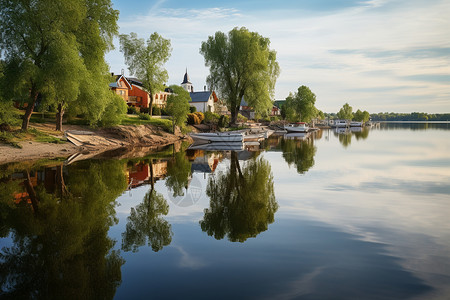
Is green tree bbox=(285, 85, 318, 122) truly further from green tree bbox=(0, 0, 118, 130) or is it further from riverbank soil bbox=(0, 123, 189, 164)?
green tree bbox=(0, 0, 118, 130)

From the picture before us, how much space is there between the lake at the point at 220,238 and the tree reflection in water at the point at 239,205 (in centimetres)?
7

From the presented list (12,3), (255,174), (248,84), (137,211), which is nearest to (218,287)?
(137,211)

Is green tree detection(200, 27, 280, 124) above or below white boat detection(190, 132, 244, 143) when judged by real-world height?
above

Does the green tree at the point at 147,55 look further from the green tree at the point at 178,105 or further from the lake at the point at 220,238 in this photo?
the lake at the point at 220,238

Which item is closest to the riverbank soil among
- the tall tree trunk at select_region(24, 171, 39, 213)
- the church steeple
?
the tall tree trunk at select_region(24, 171, 39, 213)

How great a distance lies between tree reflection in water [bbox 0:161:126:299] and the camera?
6.75 metres

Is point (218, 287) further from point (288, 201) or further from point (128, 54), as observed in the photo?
point (128, 54)

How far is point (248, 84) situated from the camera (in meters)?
61.8

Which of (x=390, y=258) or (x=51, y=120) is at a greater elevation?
(x=51, y=120)

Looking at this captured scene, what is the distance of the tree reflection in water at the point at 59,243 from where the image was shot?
6754 millimetres

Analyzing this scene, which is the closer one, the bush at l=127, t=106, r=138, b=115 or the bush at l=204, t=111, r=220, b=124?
the bush at l=127, t=106, r=138, b=115

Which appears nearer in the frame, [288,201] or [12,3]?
[288,201]

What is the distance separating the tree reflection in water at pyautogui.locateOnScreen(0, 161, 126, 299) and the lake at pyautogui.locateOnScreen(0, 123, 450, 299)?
4cm

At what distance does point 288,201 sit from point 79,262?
955 centimetres
